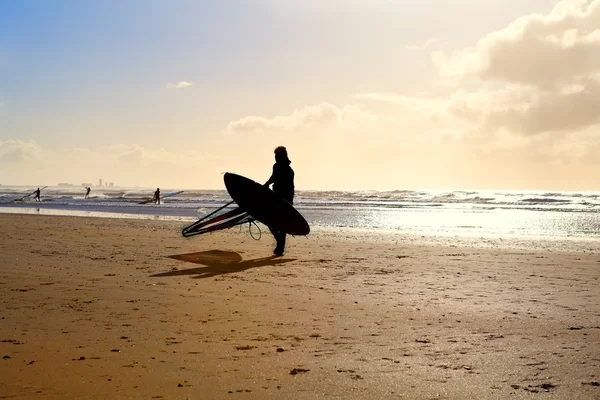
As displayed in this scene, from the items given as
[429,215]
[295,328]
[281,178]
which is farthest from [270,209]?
[429,215]

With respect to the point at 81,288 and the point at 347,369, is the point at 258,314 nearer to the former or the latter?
the point at 347,369

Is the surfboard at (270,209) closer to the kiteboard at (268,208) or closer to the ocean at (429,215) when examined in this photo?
the kiteboard at (268,208)

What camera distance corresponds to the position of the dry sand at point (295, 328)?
380 centimetres

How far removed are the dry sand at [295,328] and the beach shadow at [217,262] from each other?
53 millimetres

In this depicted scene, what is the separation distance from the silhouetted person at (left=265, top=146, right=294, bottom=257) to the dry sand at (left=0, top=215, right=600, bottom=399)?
1.36 m

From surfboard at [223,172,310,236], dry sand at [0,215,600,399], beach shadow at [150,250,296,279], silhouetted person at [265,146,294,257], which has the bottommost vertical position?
dry sand at [0,215,600,399]

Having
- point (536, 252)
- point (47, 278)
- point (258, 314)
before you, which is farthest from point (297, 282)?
point (536, 252)

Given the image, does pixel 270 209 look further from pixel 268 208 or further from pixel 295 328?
pixel 295 328

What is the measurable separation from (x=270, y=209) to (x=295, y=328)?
640 centimetres

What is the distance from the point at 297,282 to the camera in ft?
27.2

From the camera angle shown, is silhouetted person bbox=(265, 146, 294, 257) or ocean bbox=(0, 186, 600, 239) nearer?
silhouetted person bbox=(265, 146, 294, 257)

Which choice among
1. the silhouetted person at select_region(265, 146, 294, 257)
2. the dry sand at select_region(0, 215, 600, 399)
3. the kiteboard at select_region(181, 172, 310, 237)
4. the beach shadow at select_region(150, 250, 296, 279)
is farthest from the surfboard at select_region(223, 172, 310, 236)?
the dry sand at select_region(0, 215, 600, 399)

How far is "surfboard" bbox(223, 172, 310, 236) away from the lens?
38.1ft

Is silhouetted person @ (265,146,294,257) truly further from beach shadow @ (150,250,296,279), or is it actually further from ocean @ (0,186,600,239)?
ocean @ (0,186,600,239)
